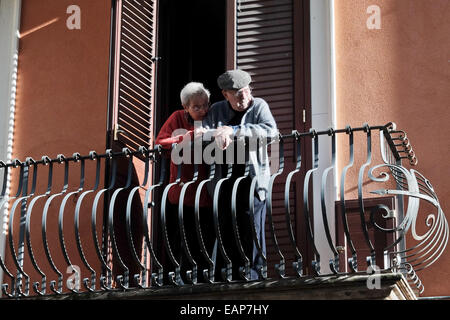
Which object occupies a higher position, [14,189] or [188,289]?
[14,189]

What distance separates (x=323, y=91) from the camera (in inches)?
368

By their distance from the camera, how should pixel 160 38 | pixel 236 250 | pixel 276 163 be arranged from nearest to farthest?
pixel 236 250 → pixel 276 163 → pixel 160 38

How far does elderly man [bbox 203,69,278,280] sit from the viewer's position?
816 centimetres

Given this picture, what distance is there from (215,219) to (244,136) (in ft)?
2.01

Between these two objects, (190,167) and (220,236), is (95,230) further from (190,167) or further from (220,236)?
(220,236)

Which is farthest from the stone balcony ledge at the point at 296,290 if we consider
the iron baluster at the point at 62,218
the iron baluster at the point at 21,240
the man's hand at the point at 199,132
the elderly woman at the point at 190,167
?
the man's hand at the point at 199,132

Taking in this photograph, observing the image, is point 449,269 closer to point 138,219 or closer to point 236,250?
point 236,250

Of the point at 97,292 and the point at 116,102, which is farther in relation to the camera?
the point at 116,102

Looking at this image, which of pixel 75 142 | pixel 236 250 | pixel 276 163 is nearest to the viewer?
pixel 236 250

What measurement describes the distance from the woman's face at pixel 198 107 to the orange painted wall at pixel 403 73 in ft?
4.08

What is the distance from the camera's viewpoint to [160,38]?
10695 mm
